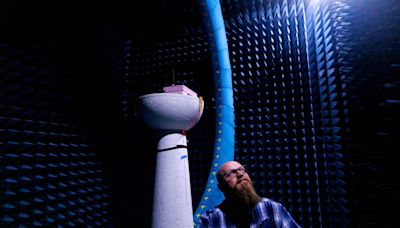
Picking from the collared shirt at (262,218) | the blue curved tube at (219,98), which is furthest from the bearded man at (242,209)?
the blue curved tube at (219,98)

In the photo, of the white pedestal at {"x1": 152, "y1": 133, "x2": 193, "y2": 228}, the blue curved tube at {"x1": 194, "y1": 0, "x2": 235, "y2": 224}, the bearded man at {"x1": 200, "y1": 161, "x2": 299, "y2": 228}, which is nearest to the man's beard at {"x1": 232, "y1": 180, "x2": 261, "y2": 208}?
the bearded man at {"x1": 200, "y1": 161, "x2": 299, "y2": 228}

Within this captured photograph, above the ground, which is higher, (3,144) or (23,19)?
(23,19)

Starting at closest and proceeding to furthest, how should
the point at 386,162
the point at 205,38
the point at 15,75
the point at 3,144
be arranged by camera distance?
the point at 3,144 → the point at 15,75 → the point at 386,162 → the point at 205,38

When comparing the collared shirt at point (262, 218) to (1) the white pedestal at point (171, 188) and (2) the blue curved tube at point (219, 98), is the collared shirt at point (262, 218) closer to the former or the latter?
(1) the white pedestal at point (171, 188)

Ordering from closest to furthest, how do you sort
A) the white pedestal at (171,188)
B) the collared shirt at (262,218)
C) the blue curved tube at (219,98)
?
1. the collared shirt at (262,218)
2. the white pedestal at (171,188)
3. the blue curved tube at (219,98)

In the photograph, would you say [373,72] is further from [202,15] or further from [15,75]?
[15,75]

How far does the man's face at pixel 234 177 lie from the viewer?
1.27 meters

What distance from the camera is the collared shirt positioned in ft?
4.10

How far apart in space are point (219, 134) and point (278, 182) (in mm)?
572

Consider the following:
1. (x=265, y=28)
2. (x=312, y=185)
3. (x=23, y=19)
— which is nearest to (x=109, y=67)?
(x=23, y=19)

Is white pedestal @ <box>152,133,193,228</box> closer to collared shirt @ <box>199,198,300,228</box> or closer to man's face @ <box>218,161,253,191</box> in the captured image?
collared shirt @ <box>199,198,300,228</box>

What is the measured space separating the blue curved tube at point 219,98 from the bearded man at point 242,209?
62 centimetres

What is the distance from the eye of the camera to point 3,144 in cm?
143

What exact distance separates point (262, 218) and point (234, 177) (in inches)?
9.2
